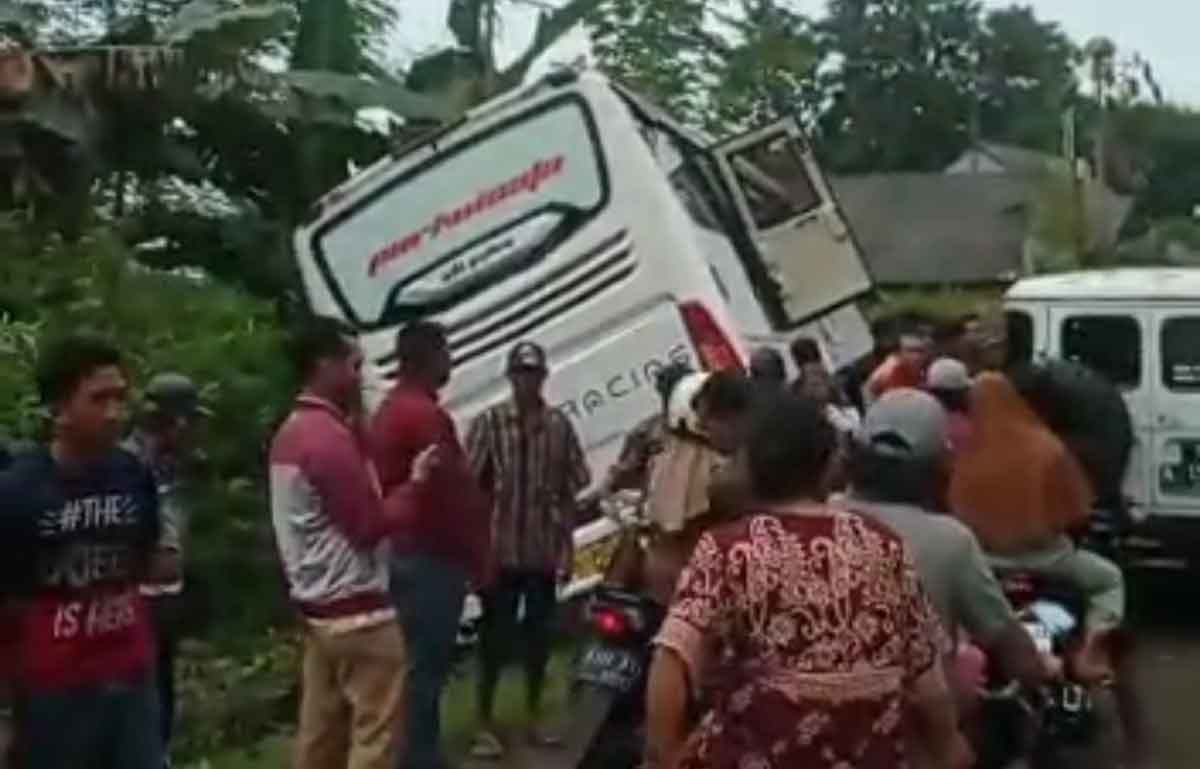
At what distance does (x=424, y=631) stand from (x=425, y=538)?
1.07ft

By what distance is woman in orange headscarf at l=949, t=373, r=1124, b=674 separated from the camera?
21.6ft

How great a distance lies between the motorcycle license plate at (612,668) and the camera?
7.32m

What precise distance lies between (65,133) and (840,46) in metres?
72.5

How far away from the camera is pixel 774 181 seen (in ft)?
52.5

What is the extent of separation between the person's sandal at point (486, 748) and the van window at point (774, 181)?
5.82m

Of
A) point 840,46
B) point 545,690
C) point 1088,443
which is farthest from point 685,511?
point 840,46

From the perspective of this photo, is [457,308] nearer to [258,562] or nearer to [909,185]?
[258,562]

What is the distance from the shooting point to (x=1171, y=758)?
11172 mm

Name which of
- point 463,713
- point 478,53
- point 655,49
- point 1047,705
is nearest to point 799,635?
point 1047,705

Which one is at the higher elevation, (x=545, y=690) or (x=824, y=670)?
(x=824, y=670)

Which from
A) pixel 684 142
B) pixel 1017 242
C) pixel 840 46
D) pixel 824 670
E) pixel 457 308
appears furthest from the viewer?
pixel 840 46

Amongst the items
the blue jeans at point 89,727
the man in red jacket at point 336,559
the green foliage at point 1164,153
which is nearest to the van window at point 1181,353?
the man in red jacket at point 336,559

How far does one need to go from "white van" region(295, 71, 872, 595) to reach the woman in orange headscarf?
549 centimetres

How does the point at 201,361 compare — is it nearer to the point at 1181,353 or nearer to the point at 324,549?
the point at 324,549
